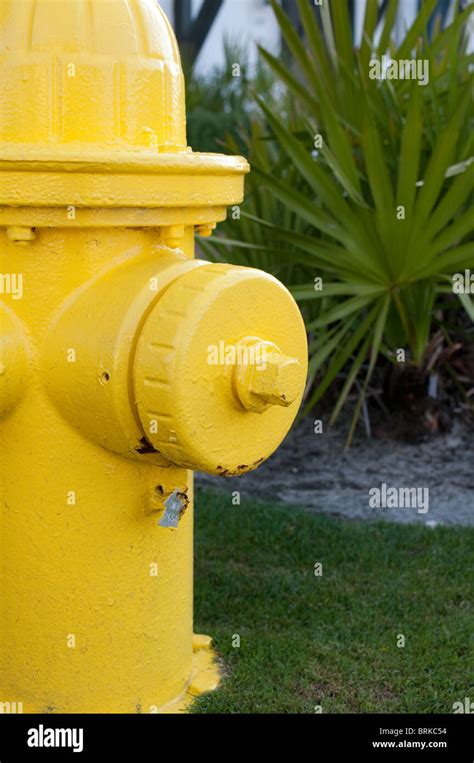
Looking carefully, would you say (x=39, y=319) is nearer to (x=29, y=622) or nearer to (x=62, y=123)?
(x=62, y=123)

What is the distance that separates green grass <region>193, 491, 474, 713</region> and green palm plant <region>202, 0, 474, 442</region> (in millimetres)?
693

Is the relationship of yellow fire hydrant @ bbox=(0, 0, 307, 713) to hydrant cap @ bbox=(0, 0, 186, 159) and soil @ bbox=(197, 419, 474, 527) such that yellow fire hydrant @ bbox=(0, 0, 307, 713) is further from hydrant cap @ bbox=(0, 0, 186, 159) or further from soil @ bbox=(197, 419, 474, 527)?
soil @ bbox=(197, 419, 474, 527)

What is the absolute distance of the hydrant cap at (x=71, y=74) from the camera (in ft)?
9.05

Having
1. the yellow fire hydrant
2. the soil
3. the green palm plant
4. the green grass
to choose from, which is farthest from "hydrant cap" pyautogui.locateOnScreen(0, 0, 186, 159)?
the soil

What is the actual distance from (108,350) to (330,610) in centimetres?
158

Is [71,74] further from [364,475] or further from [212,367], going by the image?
[364,475]

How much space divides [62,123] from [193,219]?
1.38 ft

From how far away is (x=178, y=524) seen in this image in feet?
10.2

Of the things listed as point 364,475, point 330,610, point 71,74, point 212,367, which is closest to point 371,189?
point 364,475

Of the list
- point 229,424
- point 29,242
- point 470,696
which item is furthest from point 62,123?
point 470,696

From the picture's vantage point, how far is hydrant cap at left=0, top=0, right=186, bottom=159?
2758 millimetres

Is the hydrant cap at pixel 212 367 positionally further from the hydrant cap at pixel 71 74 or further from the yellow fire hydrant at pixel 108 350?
the hydrant cap at pixel 71 74

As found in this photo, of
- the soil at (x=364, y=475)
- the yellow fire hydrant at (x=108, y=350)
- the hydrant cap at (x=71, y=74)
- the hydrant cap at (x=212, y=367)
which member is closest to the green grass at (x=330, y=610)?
the soil at (x=364, y=475)

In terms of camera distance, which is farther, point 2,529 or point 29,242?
point 2,529
